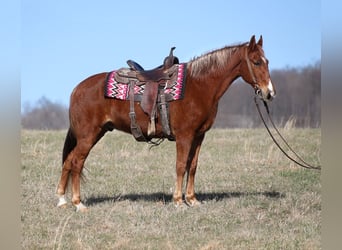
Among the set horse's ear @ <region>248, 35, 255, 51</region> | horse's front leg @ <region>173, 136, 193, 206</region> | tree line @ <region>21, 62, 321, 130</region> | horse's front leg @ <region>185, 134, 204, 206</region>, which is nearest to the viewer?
horse's ear @ <region>248, 35, 255, 51</region>

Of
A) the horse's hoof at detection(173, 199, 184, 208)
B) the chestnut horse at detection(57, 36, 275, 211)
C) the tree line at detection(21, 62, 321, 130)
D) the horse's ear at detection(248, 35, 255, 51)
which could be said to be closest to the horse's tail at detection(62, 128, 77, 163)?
the chestnut horse at detection(57, 36, 275, 211)

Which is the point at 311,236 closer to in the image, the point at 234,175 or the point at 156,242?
the point at 156,242

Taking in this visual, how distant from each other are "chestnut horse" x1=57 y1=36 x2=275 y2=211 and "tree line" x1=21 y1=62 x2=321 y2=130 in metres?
7.09

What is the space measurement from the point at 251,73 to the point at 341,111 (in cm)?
389

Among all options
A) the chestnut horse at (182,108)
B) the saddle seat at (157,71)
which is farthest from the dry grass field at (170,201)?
the saddle seat at (157,71)

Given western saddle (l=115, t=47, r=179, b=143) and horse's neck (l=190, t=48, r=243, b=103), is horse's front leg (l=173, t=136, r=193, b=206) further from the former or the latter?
horse's neck (l=190, t=48, r=243, b=103)

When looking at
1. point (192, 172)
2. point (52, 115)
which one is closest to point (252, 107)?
point (52, 115)

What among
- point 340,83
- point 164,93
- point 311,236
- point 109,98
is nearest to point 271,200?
point 311,236

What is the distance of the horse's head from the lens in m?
6.04

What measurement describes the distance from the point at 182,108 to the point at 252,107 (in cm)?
3004

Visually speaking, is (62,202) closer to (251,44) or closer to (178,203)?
(178,203)

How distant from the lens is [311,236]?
4.79m

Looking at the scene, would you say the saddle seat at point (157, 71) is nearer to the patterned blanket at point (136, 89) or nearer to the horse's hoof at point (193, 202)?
the patterned blanket at point (136, 89)

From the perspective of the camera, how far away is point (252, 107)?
35594mm
